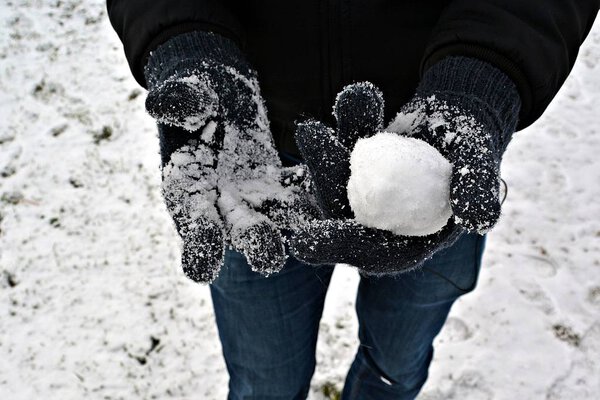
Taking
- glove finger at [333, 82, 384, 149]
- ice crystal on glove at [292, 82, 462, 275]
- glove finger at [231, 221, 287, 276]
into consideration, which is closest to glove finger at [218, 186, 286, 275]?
glove finger at [231, 221, 287, 276]

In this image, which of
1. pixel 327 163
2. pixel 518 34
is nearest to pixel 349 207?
pixel 327 163

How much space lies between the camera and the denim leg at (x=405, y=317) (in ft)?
4.58

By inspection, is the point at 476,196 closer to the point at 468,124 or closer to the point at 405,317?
the point at 468,124

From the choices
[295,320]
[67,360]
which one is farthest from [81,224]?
[295,320]

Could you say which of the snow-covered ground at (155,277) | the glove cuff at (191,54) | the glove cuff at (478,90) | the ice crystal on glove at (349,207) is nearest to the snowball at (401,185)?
the ice crystal on glove at (349,207)

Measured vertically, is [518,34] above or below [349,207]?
above

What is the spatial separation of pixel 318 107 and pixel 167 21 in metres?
0.40

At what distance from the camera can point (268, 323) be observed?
1.42 meters

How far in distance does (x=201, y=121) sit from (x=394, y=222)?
0.45 metres

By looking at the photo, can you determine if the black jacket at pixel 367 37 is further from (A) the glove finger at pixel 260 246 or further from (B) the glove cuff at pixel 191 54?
(A) the glove finger at pixel 260 246

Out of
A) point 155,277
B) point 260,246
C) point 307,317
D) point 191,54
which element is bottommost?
point 155,277

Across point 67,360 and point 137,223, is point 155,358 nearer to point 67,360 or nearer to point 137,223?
point 67,360

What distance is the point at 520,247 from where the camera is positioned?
276cm

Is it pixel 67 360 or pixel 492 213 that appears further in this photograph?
pixel 67 360
